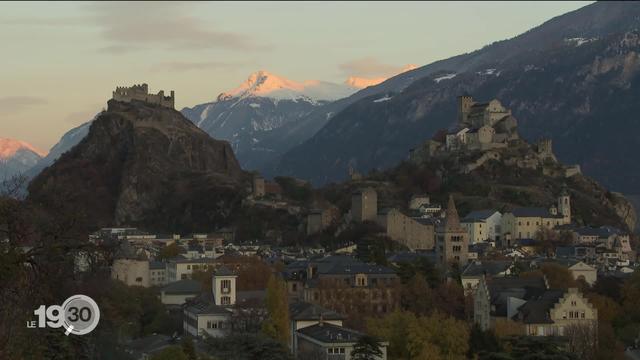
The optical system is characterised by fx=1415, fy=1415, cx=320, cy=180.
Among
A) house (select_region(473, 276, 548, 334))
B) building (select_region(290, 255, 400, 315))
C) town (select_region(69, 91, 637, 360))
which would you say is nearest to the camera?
town (select_region(69, 91, 637, 360))

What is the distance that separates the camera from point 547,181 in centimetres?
15338

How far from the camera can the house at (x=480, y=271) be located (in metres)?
95.1

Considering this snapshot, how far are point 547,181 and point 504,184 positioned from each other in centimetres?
629

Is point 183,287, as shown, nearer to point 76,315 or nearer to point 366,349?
point 366,349

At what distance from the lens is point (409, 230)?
5069 inches

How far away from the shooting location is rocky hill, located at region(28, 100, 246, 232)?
167m

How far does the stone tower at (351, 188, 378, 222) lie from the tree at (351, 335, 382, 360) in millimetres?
68031

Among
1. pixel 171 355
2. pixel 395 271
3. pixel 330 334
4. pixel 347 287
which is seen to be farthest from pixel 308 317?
pixel 171 355

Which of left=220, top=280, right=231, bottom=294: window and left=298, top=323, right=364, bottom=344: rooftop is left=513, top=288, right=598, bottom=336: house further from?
left=220, top=280, right=231, bottom=294: window

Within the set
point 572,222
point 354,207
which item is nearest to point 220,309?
point 354,207

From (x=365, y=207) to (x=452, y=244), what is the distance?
27.4 m

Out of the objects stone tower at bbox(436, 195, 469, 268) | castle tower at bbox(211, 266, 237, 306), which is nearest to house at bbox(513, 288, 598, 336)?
castle tower at bbox(211, 266, 237, 306)

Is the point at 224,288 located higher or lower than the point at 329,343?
higher

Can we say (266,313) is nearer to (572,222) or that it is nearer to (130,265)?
(130,265)
